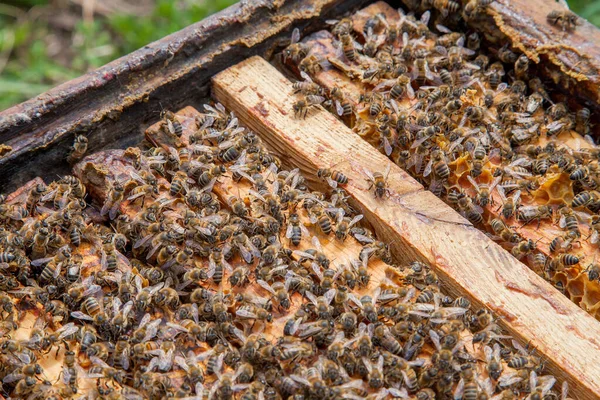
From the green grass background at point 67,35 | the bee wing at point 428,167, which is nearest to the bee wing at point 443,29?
the bee wing at point 428,167

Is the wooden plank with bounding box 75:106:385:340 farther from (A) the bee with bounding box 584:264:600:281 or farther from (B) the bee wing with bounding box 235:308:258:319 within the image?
(A) the bee with bounding box 584:264:600:281

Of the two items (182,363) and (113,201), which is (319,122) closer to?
(113,201)

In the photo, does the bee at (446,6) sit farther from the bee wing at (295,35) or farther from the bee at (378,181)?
the bee at (378,181)

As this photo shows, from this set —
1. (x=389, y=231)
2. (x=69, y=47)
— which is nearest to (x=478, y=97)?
(x=389, y=231)

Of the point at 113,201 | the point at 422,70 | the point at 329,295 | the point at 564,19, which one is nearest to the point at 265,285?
the point at 329,295

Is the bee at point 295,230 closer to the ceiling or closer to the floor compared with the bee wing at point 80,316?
closer to the ceiling
